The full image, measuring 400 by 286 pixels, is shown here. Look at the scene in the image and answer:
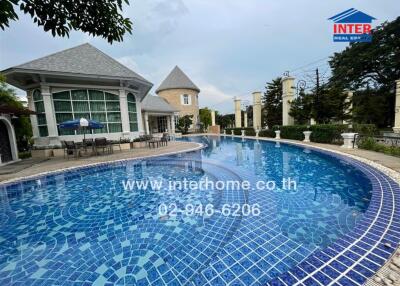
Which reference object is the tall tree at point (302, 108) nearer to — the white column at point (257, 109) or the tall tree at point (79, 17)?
the white column at point (257, 109)

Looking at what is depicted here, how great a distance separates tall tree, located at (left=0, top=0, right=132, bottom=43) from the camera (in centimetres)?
233

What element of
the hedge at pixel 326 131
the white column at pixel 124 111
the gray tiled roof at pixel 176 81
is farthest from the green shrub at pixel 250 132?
the white column at pixel 124 111

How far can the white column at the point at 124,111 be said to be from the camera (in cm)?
1257

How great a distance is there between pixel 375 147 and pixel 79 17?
1210 centimetres

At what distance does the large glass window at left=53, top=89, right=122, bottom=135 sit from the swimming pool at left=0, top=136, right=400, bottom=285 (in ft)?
21.8

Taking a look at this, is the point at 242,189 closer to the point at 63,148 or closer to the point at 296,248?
Answer: the point at 296,248

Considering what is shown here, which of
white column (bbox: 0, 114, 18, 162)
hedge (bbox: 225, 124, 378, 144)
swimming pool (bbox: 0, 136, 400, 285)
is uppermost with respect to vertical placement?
Result: white column (bbox: 0, 114, 18, 162)

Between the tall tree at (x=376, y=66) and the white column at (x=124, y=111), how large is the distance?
85.2 feet

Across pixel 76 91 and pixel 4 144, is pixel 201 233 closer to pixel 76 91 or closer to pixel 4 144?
pixel 76 91

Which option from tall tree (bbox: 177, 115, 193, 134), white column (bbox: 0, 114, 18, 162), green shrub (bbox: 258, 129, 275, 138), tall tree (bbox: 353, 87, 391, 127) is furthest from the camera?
tall tree (bbox: 177, 115, 193, 134)

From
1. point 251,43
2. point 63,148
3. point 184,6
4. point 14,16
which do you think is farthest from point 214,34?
point 14,16

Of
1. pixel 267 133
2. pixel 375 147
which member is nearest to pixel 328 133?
pixel 375 147

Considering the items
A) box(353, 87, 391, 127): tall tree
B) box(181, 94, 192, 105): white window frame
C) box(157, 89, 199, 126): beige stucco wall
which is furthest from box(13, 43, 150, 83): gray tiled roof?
box(353, 87, 391, 127): tall tree

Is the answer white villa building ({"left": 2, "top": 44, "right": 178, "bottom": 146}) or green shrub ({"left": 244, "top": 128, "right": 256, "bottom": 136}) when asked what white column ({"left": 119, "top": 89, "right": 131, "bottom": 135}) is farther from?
green shrub ({"left": 244, "top": 128, "right": 256, "bottom": 136})
